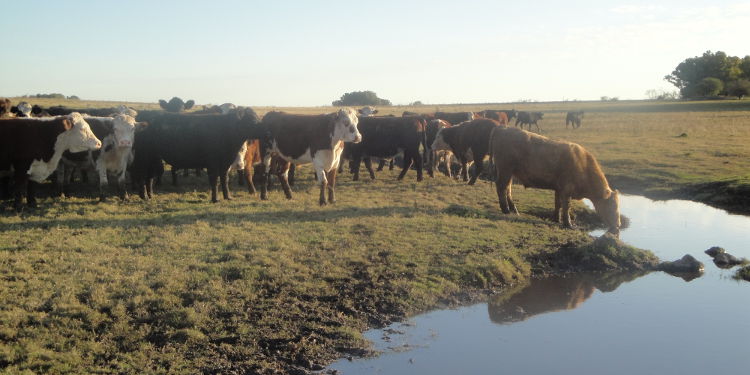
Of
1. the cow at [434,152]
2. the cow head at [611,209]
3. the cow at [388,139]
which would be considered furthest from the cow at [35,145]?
the cow at [434,152]

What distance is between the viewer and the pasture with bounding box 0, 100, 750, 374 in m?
5.71

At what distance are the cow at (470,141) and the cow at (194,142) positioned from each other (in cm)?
645

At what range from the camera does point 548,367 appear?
20.3ft

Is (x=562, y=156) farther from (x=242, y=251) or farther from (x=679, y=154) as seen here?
(x=679, y=154)

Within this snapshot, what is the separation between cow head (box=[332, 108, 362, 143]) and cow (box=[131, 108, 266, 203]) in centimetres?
154

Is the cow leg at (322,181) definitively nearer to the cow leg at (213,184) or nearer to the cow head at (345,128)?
the cow head at (345,128)

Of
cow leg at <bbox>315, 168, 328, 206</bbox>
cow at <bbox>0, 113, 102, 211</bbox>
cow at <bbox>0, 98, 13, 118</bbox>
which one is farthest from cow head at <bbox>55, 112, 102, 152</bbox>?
cow at <bbox>0, 98, 13, 118</bbox>

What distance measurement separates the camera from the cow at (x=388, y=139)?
16.4 meters

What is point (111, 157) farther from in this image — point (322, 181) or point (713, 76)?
point (713, 76)

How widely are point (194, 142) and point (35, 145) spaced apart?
110 inches

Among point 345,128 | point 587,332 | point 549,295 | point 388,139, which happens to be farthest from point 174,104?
point 587,332

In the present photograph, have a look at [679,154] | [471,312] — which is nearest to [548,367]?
[471,312]

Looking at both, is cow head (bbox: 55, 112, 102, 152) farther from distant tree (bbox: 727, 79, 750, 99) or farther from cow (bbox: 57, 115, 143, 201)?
distant tree (bbox: 727, 79, 750, 99)

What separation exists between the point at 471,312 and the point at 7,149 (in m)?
7.96
